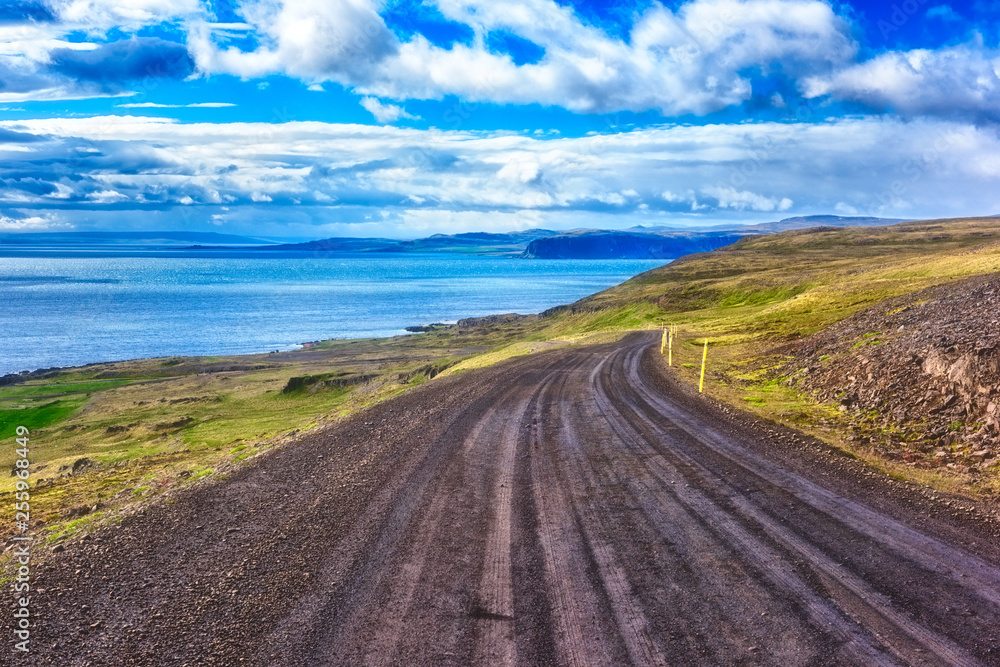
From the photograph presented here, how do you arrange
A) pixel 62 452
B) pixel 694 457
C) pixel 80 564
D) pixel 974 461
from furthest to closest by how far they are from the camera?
pixel 62 452, pixel 694 457, pixel 974 461, pixel 80 564

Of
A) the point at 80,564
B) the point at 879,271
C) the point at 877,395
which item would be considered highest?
the point at 879,271

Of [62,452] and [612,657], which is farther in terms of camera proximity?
[62,452]

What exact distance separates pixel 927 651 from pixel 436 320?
401ft

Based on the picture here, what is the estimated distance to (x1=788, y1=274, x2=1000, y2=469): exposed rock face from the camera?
11.9 metres

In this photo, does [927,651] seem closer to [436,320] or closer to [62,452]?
[62,452]

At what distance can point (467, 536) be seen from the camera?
8.78m

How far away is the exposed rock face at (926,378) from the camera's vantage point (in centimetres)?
1189

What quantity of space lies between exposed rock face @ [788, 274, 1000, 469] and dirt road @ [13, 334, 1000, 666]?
7.07 feet

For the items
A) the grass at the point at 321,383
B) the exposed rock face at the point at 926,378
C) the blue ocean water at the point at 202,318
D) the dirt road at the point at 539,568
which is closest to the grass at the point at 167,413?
Answer: the grass at the point at 321,383

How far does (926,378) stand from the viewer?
14.1 m

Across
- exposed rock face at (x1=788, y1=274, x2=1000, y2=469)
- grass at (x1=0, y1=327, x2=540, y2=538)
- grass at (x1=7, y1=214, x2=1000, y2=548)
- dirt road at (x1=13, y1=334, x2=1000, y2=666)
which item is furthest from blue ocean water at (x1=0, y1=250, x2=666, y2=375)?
exposed rock face at (x1=788, y1=274, x2=1000, y2=469)

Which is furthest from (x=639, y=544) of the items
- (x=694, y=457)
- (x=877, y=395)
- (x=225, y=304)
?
(x=225, y=304)

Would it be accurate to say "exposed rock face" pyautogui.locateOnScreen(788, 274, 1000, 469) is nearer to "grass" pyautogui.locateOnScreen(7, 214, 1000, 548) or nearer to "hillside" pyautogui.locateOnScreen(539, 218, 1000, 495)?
"hillside" pyautogui.locateOnScreen(539, 218, 1000, 495)

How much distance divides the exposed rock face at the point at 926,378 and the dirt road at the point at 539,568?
7.07 ft
